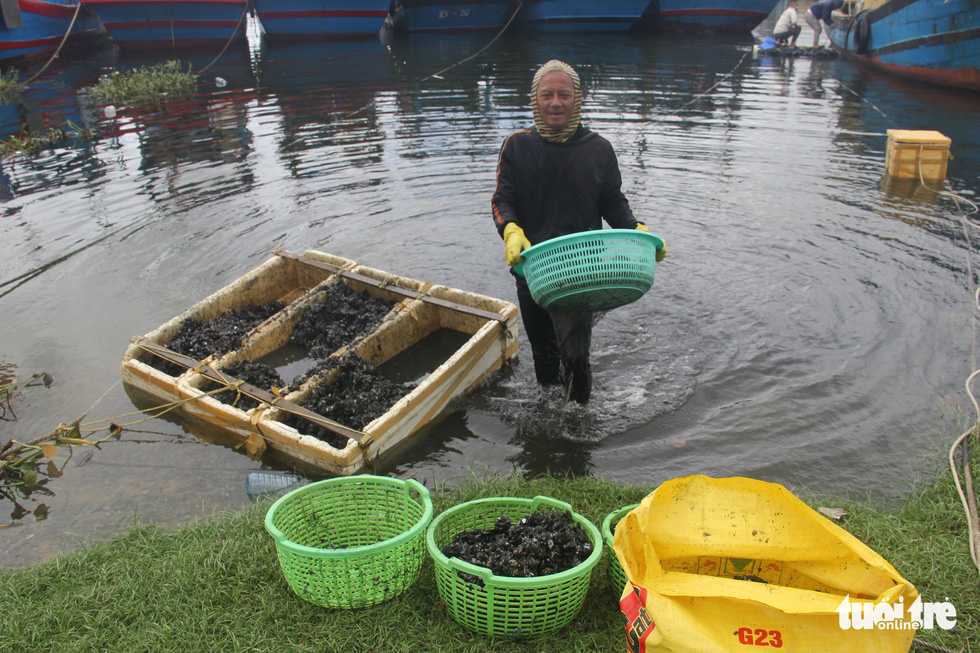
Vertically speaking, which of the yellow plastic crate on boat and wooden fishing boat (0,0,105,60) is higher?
wooden fishing boat (0,0,105,60)

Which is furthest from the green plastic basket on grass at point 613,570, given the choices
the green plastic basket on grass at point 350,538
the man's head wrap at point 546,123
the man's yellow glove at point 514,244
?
the man's head wrap at point 546,123

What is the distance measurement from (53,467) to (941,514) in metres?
5.18

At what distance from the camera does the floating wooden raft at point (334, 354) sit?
410 centimetres

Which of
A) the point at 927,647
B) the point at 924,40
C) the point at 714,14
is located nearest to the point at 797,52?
the point at 924,40

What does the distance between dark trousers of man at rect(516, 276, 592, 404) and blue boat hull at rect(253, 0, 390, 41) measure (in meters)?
22.5

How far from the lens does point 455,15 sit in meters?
25.6

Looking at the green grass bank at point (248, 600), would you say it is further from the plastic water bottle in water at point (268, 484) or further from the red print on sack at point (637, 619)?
the red print on sack at point (637, 619)

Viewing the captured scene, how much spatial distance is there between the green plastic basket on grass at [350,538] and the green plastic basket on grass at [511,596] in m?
0.17

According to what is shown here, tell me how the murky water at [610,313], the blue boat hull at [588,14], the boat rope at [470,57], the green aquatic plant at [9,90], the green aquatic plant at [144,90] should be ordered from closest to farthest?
the murky water at [610,313], the boat rope at [470,57], the green aquatic plant at [144,90], the green aquatic plant at [9,90], the blue boat hull at [588,14]

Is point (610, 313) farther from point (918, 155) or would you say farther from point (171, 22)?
point (171, 22)

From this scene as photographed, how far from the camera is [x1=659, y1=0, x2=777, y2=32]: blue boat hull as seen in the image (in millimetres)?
23859

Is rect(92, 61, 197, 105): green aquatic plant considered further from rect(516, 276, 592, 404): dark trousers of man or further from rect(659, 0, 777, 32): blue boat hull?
rect(659, 0, 777, 32): blue boat hull

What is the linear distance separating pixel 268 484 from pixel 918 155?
8.49m

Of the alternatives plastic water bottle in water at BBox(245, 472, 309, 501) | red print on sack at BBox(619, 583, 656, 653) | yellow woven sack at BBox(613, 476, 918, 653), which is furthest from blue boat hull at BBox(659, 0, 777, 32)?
red print on sack at BBox(619, 583, 656, 653)
